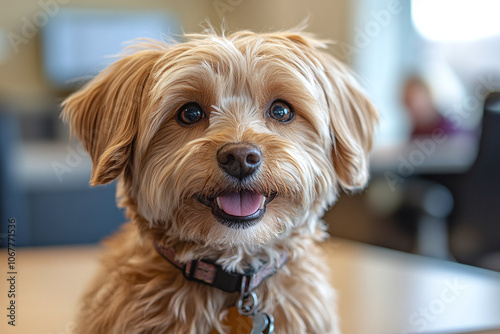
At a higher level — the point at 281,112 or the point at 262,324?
→ the point at 281,112

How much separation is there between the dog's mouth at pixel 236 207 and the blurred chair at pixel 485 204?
1.38m

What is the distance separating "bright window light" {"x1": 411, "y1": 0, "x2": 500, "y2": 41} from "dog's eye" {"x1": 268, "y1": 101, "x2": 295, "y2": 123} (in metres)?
3.36

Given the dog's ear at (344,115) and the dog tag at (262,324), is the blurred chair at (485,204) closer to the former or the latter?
the dog's ear at (344,115)

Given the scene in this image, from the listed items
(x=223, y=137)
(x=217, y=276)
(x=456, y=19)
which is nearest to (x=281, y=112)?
(x=223, y=137)

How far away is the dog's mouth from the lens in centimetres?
109

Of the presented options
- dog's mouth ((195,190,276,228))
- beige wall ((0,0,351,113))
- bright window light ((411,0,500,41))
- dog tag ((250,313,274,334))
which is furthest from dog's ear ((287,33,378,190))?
beige wall ((0,0,351,113))

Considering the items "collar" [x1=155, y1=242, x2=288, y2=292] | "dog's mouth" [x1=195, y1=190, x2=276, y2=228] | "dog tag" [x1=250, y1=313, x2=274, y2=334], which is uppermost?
"dog's mouth" [x1=195, y1=190, x2=276, y2=228]

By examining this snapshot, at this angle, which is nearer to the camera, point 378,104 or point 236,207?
point 236,207

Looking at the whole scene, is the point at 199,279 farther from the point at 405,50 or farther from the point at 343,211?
the point at 405,50

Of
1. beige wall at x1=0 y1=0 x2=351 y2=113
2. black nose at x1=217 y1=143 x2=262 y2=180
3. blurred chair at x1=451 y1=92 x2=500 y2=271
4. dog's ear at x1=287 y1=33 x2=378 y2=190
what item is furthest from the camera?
beige wall at x1=0 y1=0 x2=351 y2=113

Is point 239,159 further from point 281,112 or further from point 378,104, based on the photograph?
point 378,104

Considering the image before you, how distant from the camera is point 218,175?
105 cm

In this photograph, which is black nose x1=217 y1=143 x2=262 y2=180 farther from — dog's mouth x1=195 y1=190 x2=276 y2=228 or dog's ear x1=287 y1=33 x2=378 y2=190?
dog's ear x1=287 y1=33 x2=378 y2=190

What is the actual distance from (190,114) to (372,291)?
2.89 ft
